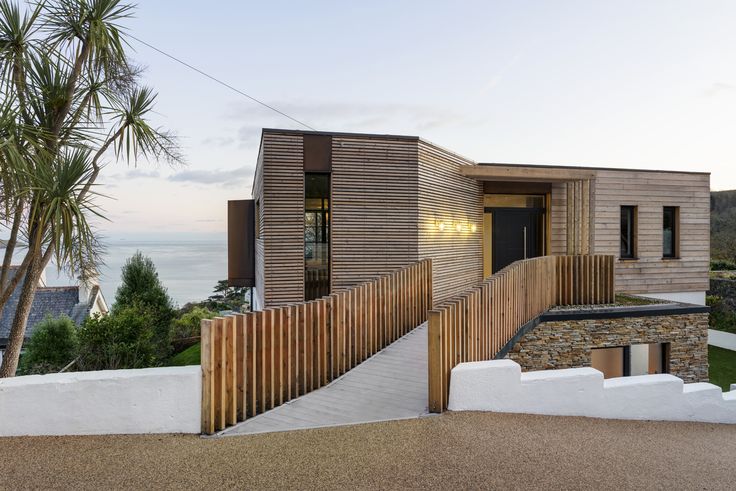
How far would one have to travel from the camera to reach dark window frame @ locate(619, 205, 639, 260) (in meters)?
15.5

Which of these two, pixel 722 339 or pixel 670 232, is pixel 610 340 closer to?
pixel 670 232

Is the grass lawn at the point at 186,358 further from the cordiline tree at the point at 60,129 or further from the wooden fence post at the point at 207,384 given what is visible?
the wooden fence post at the point at 207,384

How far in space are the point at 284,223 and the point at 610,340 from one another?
8.10 meters

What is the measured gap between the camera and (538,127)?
19547 mm

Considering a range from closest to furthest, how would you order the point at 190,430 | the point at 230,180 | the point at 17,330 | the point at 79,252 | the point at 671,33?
1. the point at 190,430
2. the point at 79,252
3. the point at 17,330
4. the point at 671,33
5. the point at 230,180

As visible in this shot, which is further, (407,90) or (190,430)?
(407,90)

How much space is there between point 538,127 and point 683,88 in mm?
5255

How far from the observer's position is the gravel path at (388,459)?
3436 millimetres

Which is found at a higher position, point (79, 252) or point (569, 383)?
point (79, 252)

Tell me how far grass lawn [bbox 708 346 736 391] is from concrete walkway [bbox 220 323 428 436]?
11.0 meters

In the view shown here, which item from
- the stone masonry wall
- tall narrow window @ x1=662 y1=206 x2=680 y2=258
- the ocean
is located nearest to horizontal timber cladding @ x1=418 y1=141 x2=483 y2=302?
the stone masonry wall

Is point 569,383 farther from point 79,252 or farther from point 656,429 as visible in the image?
point 79,252

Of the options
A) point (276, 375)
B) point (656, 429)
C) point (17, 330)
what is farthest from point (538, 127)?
point (17, 330)

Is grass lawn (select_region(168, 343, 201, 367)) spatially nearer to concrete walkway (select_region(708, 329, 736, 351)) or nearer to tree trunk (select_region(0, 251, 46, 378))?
tree trunk (select_region(0, 251, 46, 378))
